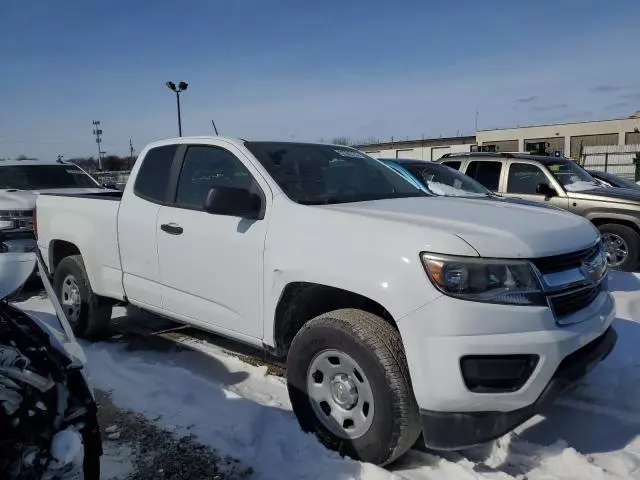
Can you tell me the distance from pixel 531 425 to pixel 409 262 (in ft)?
5.26

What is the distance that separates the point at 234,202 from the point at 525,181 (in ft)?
23.7

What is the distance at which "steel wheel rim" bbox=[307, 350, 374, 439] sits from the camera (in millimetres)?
2992

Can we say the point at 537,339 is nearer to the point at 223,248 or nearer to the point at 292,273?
the point at 292,273

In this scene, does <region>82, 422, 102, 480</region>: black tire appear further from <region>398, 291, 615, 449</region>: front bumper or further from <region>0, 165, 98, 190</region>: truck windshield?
<region>0, 165, 98, 190</region>: truck windshield

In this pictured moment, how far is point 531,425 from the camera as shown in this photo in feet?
11.6

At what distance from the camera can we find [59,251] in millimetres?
5680

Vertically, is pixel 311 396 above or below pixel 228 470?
above

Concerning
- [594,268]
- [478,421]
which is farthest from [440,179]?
[478,421]

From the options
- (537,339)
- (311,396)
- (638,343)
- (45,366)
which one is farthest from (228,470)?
(638,343)

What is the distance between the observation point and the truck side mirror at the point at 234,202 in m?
3.46

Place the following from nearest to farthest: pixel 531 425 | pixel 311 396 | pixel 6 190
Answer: pixel 311 396 → pixel 531 425 → pixel 6 190

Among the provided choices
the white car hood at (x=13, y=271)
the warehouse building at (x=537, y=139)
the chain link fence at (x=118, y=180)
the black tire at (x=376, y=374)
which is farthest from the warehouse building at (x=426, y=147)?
the white car hood at (x=13, y=271)

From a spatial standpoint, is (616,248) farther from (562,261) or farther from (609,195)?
(562,261)

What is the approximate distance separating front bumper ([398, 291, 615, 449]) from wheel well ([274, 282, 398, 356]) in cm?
48
